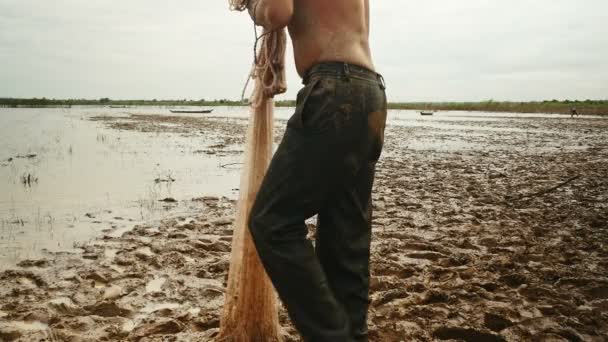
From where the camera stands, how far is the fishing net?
90.9 inches

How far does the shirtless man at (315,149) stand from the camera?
188 cm

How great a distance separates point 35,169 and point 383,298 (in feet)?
31.2

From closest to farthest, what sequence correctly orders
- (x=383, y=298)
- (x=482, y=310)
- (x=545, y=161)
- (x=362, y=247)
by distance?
(x=362, y=247), (x=482, y=310), (x=383, y=298), (x=545, y=161)

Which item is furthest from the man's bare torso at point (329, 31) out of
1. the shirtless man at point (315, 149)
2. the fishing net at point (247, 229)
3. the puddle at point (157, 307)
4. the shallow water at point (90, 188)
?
the shallow water at point (90, 188)

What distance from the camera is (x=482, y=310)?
3.17m

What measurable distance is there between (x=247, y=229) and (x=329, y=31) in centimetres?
116

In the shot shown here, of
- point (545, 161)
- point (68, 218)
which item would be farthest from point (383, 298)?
point (545, 161)

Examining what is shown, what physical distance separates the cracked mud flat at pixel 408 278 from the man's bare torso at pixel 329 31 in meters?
1.82

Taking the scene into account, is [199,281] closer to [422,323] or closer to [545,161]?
[422,323]

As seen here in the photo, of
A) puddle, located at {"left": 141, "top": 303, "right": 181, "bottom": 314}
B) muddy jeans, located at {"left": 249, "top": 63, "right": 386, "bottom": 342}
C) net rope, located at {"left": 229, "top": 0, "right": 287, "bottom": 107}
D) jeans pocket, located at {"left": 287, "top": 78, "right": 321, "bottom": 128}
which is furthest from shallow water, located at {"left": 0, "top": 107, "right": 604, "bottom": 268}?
jeans pocket, located at {"left": 287, "top": 78, "right": 321, "bottom": 128}

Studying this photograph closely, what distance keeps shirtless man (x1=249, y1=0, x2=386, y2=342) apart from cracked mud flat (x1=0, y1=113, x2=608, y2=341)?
41.5 inches

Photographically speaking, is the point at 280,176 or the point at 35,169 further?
the point at 35,169

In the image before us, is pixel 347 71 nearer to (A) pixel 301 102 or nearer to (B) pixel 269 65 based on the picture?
(A) pixel 301 102

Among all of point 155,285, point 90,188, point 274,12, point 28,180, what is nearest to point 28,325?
point 155,285
